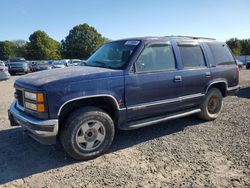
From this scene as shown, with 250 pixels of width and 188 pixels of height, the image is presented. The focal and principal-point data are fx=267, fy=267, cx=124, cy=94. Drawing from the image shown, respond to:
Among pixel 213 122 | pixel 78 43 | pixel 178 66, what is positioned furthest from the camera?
pixel 78 43

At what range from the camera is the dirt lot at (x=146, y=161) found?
3604 mm

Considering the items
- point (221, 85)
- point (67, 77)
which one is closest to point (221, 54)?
point (221, 85)

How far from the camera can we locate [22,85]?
429 cm

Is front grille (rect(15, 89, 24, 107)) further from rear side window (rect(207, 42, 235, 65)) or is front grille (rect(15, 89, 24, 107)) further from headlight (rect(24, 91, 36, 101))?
rear side window (rect(207, 42, 235, 65))

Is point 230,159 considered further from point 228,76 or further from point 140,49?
point 228,76

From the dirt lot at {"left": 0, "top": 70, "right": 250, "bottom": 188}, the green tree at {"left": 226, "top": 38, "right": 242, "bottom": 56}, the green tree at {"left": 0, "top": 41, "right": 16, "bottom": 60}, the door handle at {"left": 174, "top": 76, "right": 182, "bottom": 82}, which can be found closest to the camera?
the dirt lot at {"left": 0, "top": 70, "right": 250, "bottom": 188}

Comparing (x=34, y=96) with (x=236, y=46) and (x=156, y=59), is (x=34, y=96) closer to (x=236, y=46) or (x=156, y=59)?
(x=156, y=59)

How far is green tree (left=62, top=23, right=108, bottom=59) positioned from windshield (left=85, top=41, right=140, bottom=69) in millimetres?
67363

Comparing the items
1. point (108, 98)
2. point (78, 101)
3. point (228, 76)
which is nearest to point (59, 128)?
point (78, 101)

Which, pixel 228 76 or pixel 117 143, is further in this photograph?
pixel 228 76

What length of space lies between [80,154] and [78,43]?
71.8 meters

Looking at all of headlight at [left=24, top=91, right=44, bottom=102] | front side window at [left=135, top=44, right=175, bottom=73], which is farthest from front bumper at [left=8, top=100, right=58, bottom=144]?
front side window at [left=135, top=44, right=175, bottom=73]

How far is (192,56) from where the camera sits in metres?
5.73

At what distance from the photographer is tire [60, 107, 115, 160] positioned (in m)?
4.08
